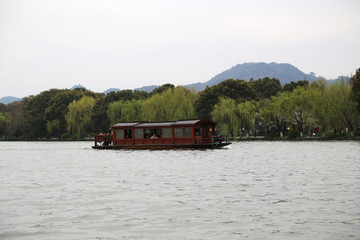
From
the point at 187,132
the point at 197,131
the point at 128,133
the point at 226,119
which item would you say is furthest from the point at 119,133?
the point at 226,119

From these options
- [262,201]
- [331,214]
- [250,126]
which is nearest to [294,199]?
[262,201]

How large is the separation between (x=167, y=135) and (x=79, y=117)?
47278 mm

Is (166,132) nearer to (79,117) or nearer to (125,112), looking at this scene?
(125,112)

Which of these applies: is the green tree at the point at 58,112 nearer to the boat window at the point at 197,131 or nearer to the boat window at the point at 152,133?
the boat window at the point at 152,133

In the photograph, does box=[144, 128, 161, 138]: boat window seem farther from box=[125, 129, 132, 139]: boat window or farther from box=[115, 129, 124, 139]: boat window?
box=[115, 129, 124, 139]: boat window

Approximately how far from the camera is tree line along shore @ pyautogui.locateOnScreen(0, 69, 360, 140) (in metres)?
60.4

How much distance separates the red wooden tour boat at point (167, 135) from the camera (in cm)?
4603

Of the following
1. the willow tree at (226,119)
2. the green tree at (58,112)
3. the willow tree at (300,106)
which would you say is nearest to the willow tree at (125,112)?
the willow tree at (226,119)

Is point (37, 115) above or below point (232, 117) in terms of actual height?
above

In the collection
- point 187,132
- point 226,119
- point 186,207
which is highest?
point 226,119

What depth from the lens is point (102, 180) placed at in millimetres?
19625

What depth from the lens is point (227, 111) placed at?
65.6 m

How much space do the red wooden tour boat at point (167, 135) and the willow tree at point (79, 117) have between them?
39795mm

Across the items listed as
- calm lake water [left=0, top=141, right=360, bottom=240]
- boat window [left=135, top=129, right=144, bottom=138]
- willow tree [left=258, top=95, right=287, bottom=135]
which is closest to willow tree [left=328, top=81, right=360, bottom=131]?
willow tree [left=258, top=95, right=287, bottom=135]
